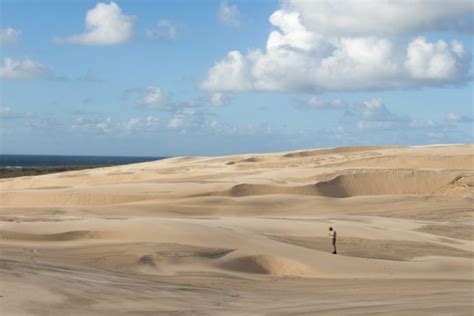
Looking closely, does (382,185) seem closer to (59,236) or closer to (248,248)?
(248,248)

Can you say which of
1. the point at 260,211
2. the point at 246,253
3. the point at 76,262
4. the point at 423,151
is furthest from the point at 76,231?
the point at 423,151

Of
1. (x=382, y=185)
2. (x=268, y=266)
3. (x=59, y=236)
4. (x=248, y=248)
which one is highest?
(x=382, y=185)

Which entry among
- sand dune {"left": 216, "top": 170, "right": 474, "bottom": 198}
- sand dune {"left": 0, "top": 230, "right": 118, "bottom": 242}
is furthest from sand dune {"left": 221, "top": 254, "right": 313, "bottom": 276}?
sand dune {"left": 216, "top": 170, "right": 474, "bottom": 198}

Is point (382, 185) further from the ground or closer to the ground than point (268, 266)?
further from the ground

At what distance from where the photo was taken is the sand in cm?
885

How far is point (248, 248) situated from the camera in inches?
559

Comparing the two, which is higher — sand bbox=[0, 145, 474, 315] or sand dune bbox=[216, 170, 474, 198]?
sand dune bbox=[216, 170, 474, 198]

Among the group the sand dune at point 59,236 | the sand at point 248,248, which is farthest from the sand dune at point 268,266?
the sand dune at point 59,236

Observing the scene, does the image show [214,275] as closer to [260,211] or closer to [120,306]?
[120,306]

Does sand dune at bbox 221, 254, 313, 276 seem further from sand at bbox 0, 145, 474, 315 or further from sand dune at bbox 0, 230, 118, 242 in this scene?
sand dune at bbox 0, 230, 118, 242

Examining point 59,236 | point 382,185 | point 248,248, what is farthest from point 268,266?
point 382,185

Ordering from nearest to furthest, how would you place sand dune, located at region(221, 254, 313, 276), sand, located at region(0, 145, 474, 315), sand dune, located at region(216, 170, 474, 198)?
sand, located at region(0, 145, 474, 315), sand dune, located at region(221, 254, 313, 276), sand dune, located at region(216, 170, 474, 198)

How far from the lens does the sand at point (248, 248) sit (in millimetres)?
8852

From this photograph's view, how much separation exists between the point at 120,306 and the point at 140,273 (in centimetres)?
345
